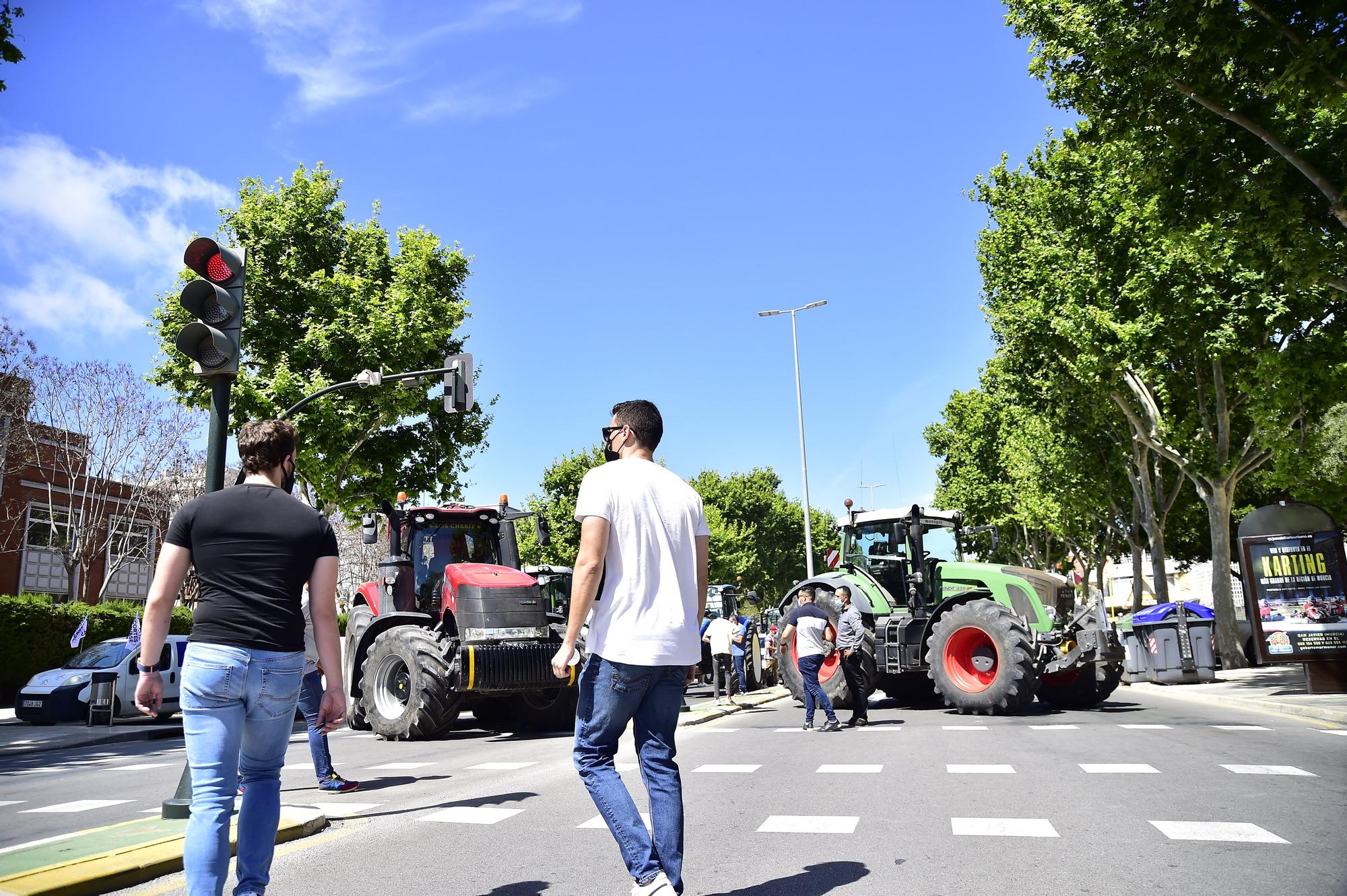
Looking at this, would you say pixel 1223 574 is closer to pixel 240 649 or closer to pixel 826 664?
pixel 826 664

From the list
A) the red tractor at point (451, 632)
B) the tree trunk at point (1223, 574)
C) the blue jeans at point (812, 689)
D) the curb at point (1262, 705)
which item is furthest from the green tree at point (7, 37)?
the tree trunk at point (1223, 574)

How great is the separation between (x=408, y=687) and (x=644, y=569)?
893 centimetres

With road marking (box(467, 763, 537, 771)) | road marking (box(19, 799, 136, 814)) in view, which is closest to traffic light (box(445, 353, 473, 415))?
road marking (box(467, 763, 537, 771))

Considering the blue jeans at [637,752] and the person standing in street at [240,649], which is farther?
Answer: the blue jeans at [637,752]

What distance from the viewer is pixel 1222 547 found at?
78.4ft

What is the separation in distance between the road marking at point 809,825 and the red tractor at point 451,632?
5.26 meters

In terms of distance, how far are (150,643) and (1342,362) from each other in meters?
18.5

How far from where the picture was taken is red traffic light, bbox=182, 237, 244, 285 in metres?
5.92

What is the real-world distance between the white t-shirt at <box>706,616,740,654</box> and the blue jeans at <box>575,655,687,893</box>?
50.0 ft

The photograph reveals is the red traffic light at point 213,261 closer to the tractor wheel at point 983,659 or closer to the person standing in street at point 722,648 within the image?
the tractor wheel at point 983,659

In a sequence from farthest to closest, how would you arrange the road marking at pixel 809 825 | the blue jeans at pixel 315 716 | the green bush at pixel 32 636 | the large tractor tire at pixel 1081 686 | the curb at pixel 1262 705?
the green bush at pixel 32 636, the large tractor tire at pixel 1081 686, the curb at pixel 1262 705, the blue jeans at pixel 315 716, the road marking at pixel 809 825

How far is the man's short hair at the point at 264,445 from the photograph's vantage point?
3.70 m

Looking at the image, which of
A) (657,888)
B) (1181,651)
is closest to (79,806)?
(657,888)

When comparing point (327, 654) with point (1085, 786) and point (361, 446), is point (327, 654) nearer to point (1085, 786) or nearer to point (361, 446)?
point (1085, 786)
